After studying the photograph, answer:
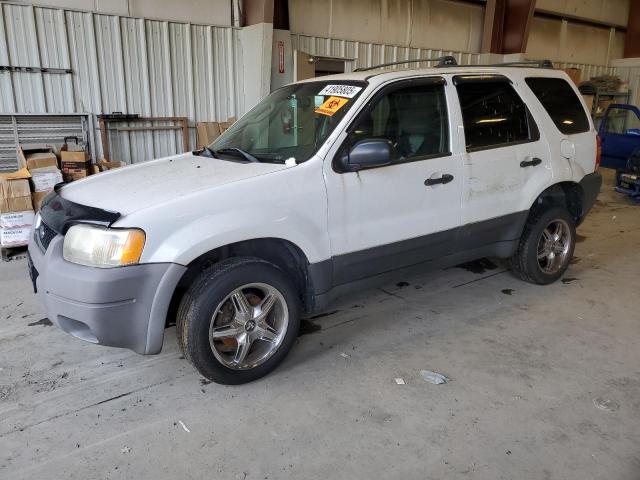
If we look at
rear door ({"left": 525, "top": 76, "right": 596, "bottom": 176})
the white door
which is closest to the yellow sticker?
the white door

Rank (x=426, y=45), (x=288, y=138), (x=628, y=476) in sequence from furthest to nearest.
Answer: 1. (x=426, y=45)
2. (x=288, y=138)
3. (x=628, y=476)

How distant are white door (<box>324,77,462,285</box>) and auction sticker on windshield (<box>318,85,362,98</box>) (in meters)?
0.15

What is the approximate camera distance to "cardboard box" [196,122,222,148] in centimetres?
770

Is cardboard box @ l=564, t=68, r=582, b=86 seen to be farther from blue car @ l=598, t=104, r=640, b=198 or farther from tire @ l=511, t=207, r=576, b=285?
tire @ l=511, t=207, r=576, b=285

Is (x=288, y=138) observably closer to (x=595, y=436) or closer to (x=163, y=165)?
(x=163, y=165)

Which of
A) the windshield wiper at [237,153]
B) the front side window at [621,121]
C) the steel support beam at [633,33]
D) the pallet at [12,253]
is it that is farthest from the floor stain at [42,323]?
the steel support beam at [633,33]

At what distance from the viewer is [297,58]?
8.48 m

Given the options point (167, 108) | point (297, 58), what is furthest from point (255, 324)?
point (297, 58)

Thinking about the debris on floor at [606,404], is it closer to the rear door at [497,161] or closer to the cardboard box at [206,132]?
the rear door at [497,161]

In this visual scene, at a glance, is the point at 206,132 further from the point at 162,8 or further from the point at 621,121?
the point at 621,121

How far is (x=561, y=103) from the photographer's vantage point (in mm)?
4371

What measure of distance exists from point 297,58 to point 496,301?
230 inches

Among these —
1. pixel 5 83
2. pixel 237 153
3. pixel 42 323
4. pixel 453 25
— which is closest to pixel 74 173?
pixel 5 83

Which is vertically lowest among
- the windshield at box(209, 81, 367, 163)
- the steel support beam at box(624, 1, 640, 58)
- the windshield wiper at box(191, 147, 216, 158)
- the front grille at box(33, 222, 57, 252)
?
the front grille at box(33, 222, 57, 252)
